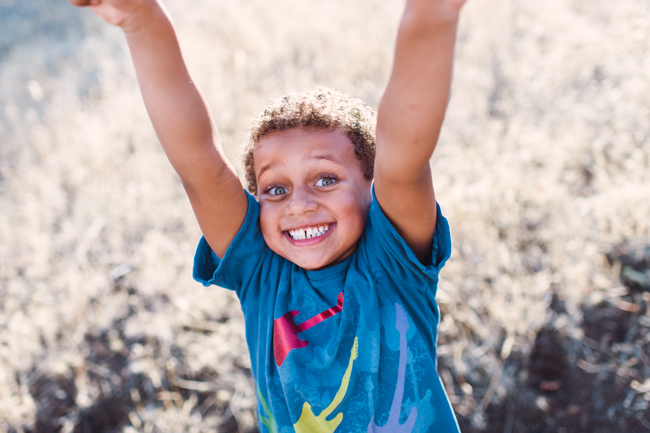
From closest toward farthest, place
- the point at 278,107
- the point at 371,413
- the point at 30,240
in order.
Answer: the point at 371,413
the point at 278,107
the point at 30,240

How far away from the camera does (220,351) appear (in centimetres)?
263

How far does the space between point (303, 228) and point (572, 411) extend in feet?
6.13

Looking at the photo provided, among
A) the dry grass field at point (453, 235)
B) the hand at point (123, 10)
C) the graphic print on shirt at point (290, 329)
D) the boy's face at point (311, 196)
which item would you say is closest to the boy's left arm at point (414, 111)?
the boy's face at point (311, 196)

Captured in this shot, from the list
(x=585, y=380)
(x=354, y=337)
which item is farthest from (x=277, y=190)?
(x=585, y=380)

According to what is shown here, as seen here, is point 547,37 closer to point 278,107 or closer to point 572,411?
point 572,411

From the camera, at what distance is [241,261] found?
141 cm

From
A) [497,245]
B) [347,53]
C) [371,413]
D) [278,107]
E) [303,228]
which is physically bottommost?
[497,245]

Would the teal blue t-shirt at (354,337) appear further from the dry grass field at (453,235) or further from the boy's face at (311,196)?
the dry grass field at (453,235)

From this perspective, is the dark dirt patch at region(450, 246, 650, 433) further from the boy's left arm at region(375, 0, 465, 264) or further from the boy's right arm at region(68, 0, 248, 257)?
the boy's right arm at region(68, 0, 248, 257)

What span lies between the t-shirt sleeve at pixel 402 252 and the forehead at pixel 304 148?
23 cm

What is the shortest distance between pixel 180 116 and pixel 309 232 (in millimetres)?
492

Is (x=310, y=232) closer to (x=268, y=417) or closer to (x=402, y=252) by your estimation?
(x=402, y=252)

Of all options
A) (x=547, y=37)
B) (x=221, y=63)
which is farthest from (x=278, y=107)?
(x=547, y=37)

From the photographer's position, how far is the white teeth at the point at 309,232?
136cm
